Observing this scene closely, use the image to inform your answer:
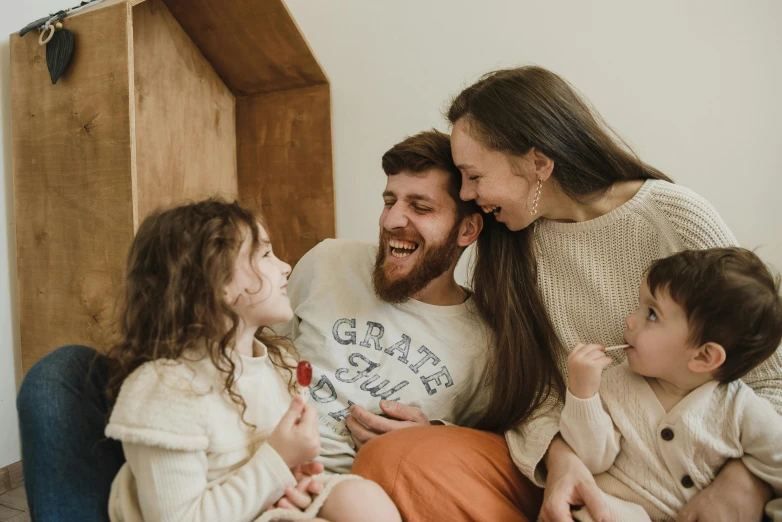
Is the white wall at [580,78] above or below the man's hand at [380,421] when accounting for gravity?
above

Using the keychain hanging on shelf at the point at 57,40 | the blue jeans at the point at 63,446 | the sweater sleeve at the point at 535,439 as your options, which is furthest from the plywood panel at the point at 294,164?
the blue jeans at the point at 63,446

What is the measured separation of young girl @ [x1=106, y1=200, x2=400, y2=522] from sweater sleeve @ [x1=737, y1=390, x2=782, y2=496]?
64 centimetres

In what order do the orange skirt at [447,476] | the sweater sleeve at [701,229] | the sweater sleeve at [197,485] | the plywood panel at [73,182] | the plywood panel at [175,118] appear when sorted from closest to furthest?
the sweater sleeve at [197,485] → the orange skirt at [447,476] → the sweater sleeve at [701,229] → the plywood panel at [73,182] → the plywood panel at [175,118]

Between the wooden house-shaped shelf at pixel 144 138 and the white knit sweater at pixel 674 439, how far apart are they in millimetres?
1250

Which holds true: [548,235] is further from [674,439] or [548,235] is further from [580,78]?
[580,78]

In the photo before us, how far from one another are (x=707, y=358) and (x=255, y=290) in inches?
32.2

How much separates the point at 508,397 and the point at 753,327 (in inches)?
20.5

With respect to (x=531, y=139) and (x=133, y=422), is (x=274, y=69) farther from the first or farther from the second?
(x=133, y=422)

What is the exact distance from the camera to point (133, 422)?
88 cm

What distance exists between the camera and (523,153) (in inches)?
54.3

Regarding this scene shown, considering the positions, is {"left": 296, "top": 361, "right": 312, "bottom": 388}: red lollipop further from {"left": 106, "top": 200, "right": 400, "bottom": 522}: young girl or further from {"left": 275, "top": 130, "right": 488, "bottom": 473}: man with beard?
{"left": 275, "top": 130, "right": 488, "bottom": 473}: man with beard

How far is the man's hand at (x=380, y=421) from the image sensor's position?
1.29 meters

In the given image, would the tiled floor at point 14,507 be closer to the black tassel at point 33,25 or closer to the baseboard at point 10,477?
the baseboard at point 10,477

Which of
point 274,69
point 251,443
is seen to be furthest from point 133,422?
point 274,69
